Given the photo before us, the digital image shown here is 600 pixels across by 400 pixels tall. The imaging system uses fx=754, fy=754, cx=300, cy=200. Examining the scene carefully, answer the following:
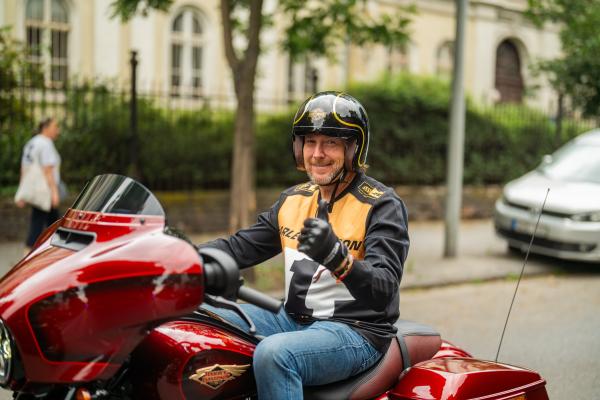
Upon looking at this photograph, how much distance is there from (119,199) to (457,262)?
829cm

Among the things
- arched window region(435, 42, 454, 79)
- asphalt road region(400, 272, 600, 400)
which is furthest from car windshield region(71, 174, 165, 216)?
arched window region(435, 42, 454, 79)

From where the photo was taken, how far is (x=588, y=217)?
374 inches

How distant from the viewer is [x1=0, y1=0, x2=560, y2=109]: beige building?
59.7 feet

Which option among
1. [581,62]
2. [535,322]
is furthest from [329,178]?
[581,62]

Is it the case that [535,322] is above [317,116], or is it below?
below

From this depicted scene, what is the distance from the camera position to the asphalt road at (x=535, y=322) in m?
5.60

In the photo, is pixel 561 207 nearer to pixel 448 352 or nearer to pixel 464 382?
pixel 448 352

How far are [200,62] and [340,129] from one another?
19.1 m

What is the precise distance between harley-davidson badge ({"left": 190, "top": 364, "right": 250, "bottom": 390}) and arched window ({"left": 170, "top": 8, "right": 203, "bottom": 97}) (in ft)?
61.0

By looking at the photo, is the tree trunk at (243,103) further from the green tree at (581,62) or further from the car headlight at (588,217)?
the green tree at (581,62)

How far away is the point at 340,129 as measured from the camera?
2.94 meters

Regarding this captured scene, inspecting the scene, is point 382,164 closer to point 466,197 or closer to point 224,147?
point 466,197

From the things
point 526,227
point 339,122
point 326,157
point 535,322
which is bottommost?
point 535,322

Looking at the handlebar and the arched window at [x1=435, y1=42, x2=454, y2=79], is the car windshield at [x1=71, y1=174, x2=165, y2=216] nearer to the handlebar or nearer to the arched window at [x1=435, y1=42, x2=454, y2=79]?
the handlebar
